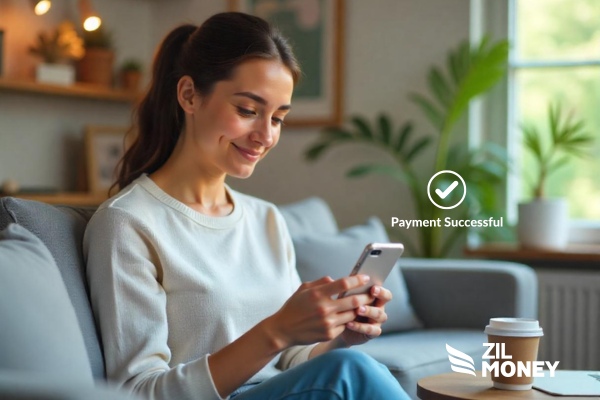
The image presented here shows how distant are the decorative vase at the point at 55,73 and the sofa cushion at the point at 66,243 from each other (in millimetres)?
2227

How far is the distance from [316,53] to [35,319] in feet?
9.92

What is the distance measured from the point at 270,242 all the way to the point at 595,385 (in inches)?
28.7

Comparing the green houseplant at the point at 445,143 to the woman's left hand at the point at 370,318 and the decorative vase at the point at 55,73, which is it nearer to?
the decorative vase at the point at 55,73

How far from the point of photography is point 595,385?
65.2 inches

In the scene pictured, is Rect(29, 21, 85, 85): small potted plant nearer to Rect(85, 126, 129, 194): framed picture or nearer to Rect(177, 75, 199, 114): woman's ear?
Rect(85, 126, 129, 194): framed picture

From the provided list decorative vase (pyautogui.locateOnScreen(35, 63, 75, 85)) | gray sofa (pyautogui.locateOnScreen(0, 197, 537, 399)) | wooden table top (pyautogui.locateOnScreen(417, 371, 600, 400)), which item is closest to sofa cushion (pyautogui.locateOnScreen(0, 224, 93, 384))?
gray sofa (pyautogui.locateOnScreen(0, 197, 537, 399))

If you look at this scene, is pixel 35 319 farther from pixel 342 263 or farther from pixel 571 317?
pixel 571 317

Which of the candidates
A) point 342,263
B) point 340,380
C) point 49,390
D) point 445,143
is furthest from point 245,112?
point 445,143

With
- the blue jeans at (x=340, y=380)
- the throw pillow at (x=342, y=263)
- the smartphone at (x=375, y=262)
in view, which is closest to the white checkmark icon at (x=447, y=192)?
the throw pillow at (x=342, y=263)

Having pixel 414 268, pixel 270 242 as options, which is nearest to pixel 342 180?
pixel 414 268

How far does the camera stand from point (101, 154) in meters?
4.17

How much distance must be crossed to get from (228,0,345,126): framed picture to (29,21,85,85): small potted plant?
896 millimetres

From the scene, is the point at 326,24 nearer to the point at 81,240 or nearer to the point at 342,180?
the point at 342,180

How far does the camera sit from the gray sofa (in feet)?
3.95
